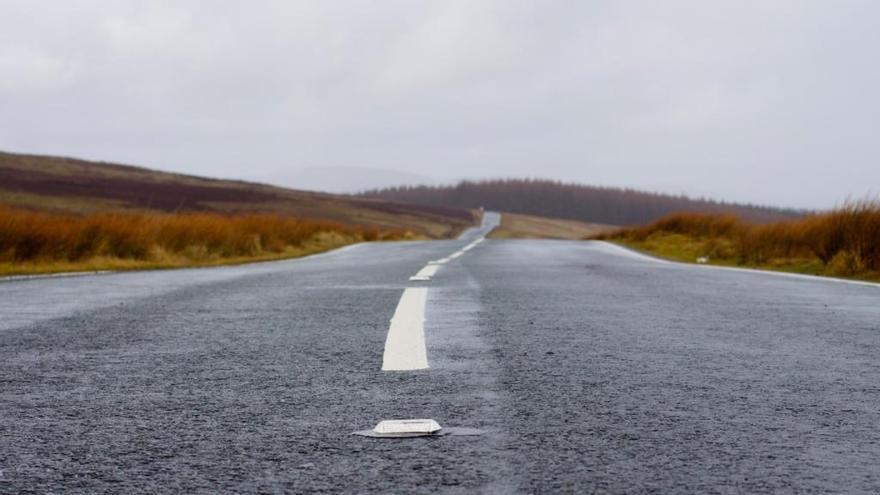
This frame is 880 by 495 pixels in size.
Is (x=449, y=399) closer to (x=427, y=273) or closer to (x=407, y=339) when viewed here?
(x=407, y=339)

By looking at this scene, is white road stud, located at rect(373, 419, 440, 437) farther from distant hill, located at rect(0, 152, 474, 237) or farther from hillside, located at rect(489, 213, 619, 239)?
hillside, located at rect(489, 213, 619, 239)

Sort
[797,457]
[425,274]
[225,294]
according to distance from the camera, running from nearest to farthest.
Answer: [797,457] → [225,294] → [425,274]

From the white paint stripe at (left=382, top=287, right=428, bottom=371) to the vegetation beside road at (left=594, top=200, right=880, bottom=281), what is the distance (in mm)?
9365

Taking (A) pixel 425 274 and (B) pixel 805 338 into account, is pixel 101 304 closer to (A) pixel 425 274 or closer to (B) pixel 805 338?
(A) pixel 425 274

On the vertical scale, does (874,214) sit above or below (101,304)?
above

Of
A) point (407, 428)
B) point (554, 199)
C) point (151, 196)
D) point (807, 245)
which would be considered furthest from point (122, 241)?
point (554, 199)

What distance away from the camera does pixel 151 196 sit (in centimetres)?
6231

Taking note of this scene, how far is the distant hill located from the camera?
55812 mm

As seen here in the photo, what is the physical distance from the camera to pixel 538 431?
3.23m

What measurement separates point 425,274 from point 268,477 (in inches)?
364

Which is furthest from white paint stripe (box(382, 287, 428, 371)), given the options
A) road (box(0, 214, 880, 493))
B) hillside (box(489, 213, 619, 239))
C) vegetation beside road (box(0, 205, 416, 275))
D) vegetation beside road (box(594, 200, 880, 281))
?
hillside (box(489, 213, 619, 239))

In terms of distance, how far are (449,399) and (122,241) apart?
1721cm

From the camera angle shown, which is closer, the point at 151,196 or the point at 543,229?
the point at 151,196

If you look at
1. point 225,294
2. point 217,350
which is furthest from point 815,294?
point 217,350
